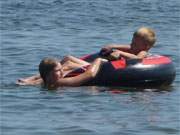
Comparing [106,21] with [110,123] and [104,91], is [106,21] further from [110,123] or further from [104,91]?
[110,123]

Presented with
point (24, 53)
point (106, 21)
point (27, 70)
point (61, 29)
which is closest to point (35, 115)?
point (27, 70)

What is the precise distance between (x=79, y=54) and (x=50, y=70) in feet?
13.6

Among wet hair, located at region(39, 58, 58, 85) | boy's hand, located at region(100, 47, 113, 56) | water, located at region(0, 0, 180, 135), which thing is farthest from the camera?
boy's hand, located at region(100, 47, 113, 56)

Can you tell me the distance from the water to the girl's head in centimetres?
18

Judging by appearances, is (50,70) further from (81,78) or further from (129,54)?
(129,54)

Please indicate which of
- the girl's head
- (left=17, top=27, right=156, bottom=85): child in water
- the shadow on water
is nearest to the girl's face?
the girl's head

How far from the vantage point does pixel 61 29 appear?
19328 mm

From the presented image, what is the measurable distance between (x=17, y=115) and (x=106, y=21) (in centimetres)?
1184

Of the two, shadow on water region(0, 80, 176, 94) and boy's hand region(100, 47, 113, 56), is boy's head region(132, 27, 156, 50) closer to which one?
boy's hand region(100, 47, 113, 56)

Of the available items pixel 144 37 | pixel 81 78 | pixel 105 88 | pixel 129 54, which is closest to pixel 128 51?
pixel 129 54

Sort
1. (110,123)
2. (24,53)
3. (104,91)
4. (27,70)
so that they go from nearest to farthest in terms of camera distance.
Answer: (110,123) → (104,91) → (27,70) → (24,53)

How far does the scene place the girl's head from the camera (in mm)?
11078

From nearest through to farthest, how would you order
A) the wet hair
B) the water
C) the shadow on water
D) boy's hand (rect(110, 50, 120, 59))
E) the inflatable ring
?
the water, the wet hair, the shadow on water, the inflatable ring, boy's hand (rect(110, 50, 120, 59))

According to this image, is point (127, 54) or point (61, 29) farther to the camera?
point (61, 29)
